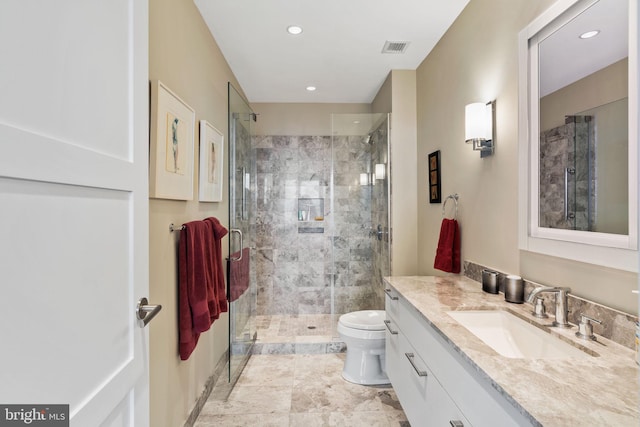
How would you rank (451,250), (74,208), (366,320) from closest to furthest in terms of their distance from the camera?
(74,208) → (451,250) → (366,320)

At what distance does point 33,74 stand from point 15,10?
102 millimetres

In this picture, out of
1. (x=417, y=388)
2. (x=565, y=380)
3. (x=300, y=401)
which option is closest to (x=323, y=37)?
(x=417, y=388)

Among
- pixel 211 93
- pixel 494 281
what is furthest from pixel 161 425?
pixel 211 93

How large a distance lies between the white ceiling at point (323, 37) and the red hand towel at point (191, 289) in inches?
56.0

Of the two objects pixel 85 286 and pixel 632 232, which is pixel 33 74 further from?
pixel 632 232

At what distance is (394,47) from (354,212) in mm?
1529

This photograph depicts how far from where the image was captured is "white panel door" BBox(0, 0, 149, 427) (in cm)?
58

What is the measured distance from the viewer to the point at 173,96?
170 cm

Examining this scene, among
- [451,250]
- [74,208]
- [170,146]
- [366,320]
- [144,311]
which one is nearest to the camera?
[74,208]

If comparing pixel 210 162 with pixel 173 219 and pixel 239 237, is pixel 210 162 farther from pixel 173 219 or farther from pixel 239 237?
pixel 239 237

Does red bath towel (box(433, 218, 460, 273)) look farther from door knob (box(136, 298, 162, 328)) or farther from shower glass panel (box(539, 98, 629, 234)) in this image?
door knob (box(136, 298, 162, 328))

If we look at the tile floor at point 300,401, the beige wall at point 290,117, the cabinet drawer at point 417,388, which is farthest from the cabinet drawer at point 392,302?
the beige wall at point 290,117

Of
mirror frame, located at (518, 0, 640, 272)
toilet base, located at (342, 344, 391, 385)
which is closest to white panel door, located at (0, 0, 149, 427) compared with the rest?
mirror frame, located at (518, 0, 640, 272)

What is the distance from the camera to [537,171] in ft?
4.91
